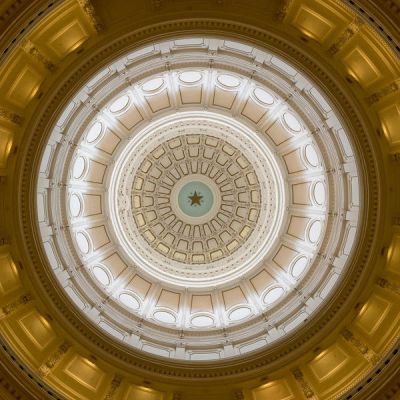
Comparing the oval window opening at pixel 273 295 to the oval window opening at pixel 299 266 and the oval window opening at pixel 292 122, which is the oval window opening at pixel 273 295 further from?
the oval window opening at pixel 292 122

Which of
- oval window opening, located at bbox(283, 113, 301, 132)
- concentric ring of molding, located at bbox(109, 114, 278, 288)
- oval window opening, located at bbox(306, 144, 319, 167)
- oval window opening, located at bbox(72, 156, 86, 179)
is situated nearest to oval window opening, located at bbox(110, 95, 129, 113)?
concentric ring of molding, located at bbox(109, 114, 278, 288)

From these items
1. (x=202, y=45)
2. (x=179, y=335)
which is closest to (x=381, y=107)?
(x=202, y=45)

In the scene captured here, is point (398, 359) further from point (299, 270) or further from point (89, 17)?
point (89, 17)

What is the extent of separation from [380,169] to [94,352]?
12.2 metres

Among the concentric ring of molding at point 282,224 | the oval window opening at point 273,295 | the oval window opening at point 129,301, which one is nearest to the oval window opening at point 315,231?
the concentric ring of molding at point 282,224

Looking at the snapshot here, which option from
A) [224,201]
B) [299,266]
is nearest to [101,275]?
[224,201]

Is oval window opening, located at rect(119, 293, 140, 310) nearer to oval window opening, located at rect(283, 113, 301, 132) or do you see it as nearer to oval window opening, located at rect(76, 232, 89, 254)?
oval window opening, located at rect(76, 232, 89, 254)

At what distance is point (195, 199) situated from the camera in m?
26.1

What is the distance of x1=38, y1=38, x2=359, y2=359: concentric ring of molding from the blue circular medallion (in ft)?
16.6

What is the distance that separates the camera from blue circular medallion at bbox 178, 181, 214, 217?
85.6ft

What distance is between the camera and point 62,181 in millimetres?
18188

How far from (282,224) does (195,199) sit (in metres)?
5.75

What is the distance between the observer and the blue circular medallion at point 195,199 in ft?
85.6

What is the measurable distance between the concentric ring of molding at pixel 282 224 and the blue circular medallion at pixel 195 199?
5.07m
